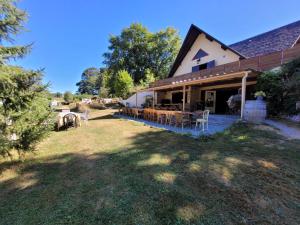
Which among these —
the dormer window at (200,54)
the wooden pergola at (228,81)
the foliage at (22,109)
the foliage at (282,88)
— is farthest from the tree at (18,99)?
the dormer window at (200,54)

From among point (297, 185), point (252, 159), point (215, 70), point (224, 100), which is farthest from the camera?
point (224, 100)

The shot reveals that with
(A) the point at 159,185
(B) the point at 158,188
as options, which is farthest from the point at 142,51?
(B) the point at 158,188

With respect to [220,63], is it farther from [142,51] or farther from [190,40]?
[142,51]

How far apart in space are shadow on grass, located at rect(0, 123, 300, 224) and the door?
9.56m

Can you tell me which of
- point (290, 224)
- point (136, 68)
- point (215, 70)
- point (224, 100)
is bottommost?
point (290, 224)

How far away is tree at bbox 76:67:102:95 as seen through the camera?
235 ft

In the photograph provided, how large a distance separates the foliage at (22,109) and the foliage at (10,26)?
1.72ft

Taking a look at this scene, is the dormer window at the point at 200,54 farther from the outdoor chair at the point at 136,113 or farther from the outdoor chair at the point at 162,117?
the outdoor chair at the point at 162,117

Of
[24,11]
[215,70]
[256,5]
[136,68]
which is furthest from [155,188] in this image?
[136,68]

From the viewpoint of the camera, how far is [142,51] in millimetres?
31594

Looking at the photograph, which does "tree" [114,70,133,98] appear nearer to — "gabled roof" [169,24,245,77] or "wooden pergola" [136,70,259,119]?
"gabled roof" [169,24,245,77]

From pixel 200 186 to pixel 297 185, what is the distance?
184cm

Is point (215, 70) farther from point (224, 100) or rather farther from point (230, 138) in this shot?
point (230, 138)

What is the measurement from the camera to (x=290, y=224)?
2562 millimetres
